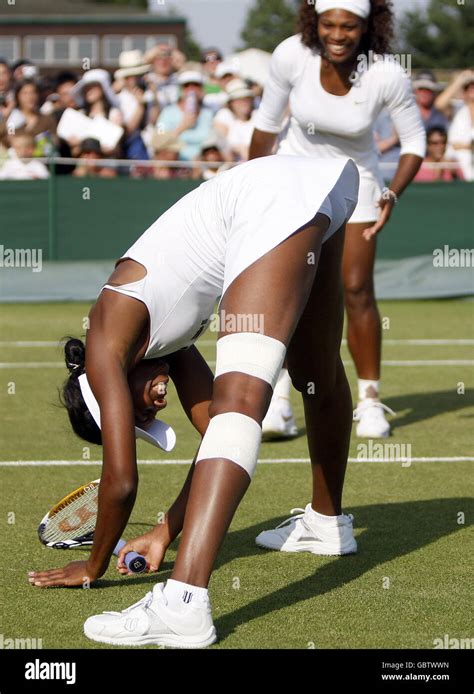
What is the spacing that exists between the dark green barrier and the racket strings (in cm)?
989

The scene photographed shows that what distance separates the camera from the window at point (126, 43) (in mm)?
67881

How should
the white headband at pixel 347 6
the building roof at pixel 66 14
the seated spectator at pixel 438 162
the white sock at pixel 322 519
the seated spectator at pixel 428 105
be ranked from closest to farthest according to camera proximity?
the white sock at pixel 322 519
the white headband at pixel 347 6
the seated spectator at pixel 438 162
the seated spectator at pixel 428 105
the building roof at pixel 66 14

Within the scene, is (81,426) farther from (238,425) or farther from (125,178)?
(125,178)

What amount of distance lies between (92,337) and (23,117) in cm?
1336

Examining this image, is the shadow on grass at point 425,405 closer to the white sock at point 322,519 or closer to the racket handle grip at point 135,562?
the white sock at point 322,519

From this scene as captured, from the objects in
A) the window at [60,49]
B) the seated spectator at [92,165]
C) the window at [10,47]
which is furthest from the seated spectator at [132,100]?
the window at [60,49]

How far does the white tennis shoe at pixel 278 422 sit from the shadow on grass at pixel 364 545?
60.8 inches

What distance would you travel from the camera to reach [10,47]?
222 ft

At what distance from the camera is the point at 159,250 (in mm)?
4297

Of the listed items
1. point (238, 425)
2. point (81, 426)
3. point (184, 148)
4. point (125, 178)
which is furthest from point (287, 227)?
point (184, 148)

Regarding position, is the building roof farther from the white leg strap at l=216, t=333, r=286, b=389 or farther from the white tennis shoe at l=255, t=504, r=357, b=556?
the white leg strap at l=216, t=333, r=286, b=389

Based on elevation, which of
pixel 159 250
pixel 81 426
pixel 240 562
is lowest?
pixel 240 562
